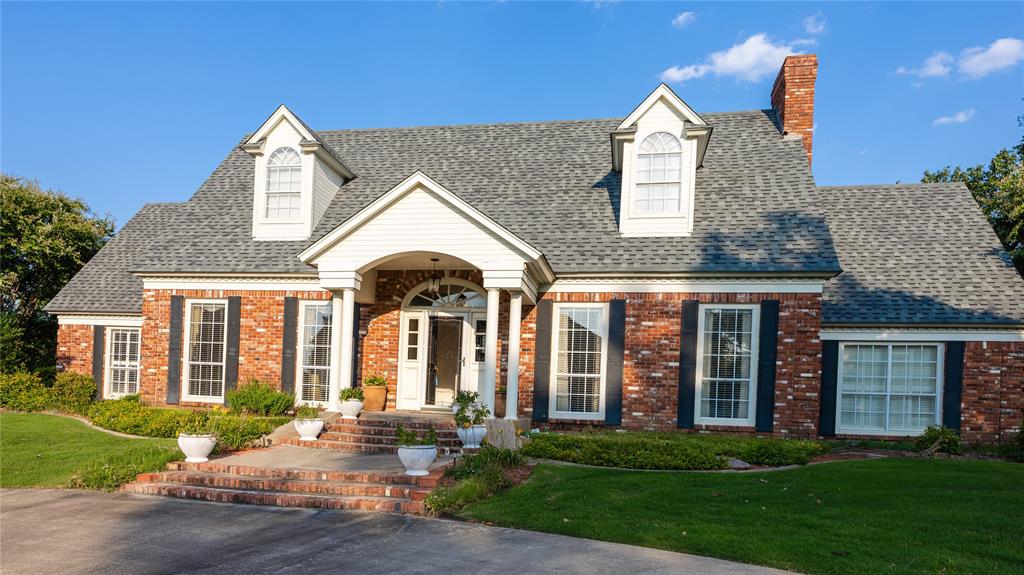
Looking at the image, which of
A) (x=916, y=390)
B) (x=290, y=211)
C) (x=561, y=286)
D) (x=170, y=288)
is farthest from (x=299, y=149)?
(x=916, y=390)

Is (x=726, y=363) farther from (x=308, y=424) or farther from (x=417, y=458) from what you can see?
(x=308, y=424)

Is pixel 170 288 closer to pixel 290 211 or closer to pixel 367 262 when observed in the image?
pixel 290 211

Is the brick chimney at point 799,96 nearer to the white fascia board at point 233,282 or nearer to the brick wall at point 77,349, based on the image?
the white fascia board at point 233,282

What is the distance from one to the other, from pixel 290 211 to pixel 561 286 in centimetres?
732

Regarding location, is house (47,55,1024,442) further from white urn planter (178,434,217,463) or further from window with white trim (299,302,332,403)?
white urn planter (178,434,217,463)

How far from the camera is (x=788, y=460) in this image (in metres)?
11.2

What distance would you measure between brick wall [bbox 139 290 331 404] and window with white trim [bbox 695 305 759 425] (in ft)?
28.1

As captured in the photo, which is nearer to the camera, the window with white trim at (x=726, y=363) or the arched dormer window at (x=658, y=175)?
the window with white trim at (x=726, y=363)

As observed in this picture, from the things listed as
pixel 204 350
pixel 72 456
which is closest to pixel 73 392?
pixel 204 350

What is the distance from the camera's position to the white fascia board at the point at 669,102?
14531mm

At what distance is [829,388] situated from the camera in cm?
1404

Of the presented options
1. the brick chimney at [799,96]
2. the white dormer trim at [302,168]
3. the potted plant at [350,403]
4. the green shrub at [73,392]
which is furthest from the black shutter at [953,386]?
the green shrub at [73,392]

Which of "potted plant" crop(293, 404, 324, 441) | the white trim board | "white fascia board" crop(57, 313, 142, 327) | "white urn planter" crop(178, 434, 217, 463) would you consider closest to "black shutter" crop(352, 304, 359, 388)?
the white trim board

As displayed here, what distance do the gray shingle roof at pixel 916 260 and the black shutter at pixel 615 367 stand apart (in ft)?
14.9
